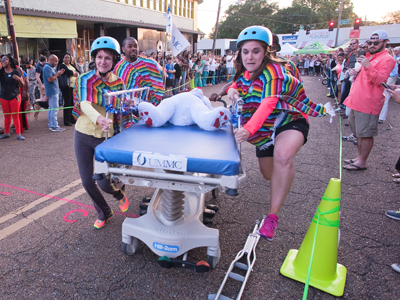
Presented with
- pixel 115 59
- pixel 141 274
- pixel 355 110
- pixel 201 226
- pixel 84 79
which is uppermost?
pixel 115 59

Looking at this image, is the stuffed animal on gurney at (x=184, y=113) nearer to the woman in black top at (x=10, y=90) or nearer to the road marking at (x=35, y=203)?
the road marking at (x=35, y=203)

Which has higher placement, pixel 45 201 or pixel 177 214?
pixel 177 214

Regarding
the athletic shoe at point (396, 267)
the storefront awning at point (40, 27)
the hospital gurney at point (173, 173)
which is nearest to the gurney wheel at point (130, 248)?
the hospital gurney at point (173, 173)

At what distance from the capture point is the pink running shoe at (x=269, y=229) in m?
2.60

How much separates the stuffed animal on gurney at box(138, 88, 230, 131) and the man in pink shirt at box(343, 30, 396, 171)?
2.89 meters

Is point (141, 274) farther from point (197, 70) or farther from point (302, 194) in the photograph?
point (197, 70)

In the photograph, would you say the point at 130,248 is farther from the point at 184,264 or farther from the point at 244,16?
the point at 244,16

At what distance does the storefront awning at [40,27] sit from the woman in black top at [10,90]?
9.42m

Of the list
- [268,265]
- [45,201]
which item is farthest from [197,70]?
[268,265]

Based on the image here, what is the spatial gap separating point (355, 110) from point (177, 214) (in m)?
3.94

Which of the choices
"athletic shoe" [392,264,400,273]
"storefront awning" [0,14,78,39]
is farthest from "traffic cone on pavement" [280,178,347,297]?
"storefront awning" [0,14,78,39]

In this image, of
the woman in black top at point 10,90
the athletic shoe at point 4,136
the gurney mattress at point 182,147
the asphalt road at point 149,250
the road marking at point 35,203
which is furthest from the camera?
the athletic shoe at point 4,136

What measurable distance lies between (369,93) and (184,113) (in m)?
3.42

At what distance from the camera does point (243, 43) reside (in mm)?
2883
